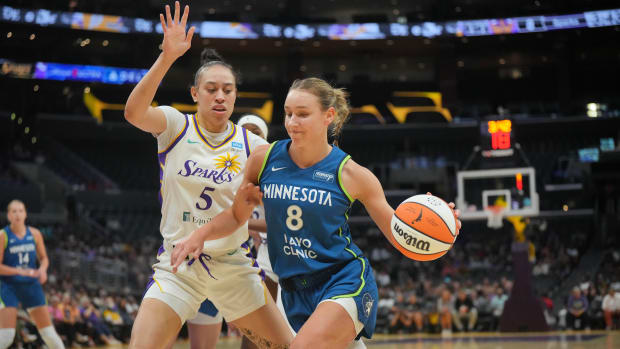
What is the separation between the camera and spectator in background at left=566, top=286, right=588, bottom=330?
18641 mm

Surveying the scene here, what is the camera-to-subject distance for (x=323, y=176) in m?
4.22

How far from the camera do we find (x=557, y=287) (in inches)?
950

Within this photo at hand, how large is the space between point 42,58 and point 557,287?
81.9ft

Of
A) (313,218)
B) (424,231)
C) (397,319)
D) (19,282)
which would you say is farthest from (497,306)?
(313,218)

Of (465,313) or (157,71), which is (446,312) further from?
(157,71)

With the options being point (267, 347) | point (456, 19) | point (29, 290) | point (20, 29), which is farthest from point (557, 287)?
point (20, 29)

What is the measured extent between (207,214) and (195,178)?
0.26m

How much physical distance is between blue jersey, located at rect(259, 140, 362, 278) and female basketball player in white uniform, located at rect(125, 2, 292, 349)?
1.81ft

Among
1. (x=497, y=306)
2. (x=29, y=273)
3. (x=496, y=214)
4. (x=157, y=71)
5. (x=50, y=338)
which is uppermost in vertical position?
(x=157, y=71)

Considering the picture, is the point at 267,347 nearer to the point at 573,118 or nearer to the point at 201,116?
the point at 201,116

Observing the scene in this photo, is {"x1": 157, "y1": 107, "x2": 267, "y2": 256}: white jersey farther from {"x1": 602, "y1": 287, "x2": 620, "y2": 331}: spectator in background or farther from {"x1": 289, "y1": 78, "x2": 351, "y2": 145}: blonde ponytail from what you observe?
{"x1": 602, "y1": 287, "x2": 620, "y2": 331}: spectator in background

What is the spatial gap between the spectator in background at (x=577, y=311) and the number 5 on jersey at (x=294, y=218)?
1654 centimetres

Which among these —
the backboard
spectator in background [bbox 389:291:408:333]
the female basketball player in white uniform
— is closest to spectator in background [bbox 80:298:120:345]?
spectator in background [bbox 389:291:408:333]

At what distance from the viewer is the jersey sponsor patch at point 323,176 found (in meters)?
4.21
